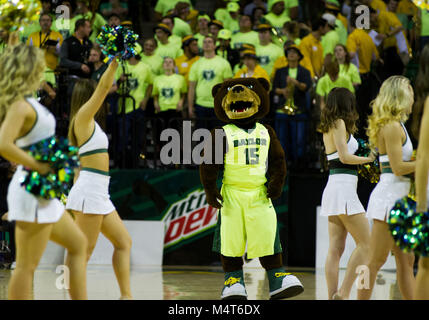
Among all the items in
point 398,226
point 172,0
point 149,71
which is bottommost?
point 398,226

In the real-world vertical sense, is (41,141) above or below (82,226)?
above

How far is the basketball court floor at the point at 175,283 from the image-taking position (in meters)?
7.44

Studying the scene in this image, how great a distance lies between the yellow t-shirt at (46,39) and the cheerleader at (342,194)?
213 inches

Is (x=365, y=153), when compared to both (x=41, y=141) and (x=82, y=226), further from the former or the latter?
(x=41, y=141)

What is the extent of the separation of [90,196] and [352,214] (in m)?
2.19

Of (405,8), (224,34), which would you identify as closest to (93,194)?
(224,34)

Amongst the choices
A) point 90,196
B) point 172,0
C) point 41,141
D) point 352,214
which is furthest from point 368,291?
point 172,0

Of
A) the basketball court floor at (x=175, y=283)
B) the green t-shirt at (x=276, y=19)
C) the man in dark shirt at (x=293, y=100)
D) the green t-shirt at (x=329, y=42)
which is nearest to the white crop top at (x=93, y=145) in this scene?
the basketball court floor at (x=175, y=283)

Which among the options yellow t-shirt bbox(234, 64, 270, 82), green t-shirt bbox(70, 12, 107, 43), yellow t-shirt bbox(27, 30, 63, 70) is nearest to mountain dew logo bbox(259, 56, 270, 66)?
yellow t-shirt bbox(234, 64, 270, 82)

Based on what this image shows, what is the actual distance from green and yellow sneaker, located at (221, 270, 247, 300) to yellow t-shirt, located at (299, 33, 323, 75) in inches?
238

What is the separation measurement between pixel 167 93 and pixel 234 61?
4.09 feet

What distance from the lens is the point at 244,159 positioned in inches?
244

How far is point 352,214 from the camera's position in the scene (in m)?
6.57
